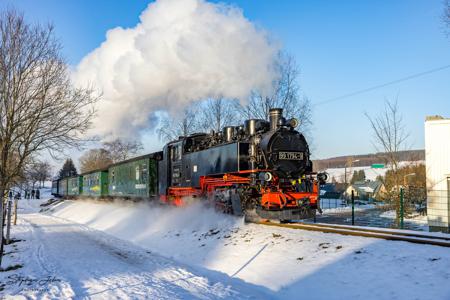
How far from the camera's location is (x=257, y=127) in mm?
13516

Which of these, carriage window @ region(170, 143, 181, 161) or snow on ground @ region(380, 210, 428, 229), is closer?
carriage window @ region(170, 143, 181, 161)

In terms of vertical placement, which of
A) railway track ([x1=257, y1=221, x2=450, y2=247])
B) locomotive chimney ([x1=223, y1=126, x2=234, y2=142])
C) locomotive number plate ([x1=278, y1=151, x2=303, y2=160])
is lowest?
railway track ([x1=257, y1=221, x2=450, y2=247])

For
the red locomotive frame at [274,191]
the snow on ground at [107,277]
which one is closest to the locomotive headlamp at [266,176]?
the red locomotive frame at [274,191]

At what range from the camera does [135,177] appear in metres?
23.7

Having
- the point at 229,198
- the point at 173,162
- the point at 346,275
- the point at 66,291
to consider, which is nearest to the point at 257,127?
the point at 229,198

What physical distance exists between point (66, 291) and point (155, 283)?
162 centimetres

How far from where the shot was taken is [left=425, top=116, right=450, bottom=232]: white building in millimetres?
16484

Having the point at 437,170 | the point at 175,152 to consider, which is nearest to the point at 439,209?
the point at 437,170

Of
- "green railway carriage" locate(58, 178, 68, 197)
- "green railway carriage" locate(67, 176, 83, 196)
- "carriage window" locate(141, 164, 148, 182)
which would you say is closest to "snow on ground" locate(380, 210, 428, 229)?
"carriage window" locate(141, 164, 148, 182)

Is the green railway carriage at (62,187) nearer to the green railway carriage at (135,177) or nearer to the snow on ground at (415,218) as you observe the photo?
the green railway carriage at (135,177)

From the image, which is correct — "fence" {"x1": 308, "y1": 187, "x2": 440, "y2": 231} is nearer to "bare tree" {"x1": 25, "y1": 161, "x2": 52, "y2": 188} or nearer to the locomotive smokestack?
the locomotive smokestack

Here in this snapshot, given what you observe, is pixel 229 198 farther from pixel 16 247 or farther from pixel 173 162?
pixel 16 247

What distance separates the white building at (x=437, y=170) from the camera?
54.1ft

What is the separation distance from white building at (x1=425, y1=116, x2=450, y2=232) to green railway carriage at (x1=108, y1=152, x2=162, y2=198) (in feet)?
42.4
